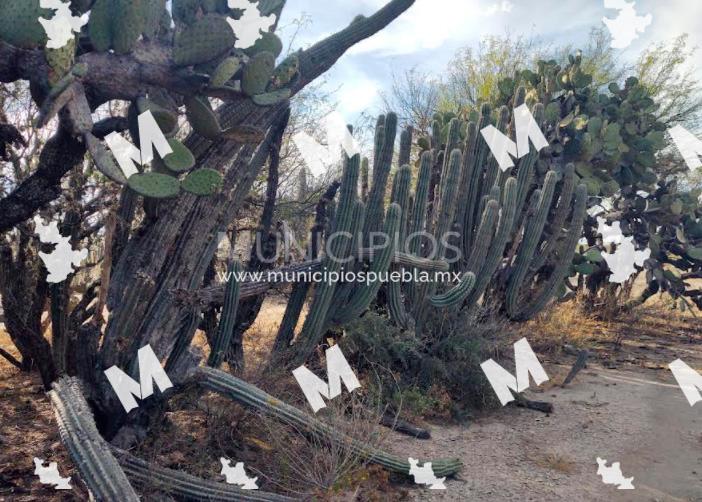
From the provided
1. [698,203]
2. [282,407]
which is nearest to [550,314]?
[698,203]

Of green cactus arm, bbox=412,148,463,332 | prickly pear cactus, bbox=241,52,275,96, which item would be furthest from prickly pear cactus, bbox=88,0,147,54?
green cactus arm, bbox=412,148,463,332

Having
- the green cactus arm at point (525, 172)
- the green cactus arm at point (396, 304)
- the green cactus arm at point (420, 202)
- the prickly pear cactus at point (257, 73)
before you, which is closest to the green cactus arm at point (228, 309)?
the prickly pear cactus at point (257, 73)

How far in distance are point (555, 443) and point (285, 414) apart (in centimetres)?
244

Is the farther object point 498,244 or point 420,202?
point 498,244

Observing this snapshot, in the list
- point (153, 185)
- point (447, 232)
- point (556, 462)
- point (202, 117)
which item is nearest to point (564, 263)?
point (447, 232)

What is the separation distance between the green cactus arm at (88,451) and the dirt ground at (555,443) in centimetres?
42

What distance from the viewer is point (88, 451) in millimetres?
2658

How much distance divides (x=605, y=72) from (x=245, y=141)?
39.4ft

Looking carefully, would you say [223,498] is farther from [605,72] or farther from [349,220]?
[605,72]

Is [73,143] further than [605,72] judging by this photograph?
No

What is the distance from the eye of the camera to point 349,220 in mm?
5031

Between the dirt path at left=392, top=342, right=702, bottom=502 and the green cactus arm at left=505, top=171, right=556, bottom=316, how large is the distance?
1.30m

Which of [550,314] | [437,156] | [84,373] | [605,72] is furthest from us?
[605,72]

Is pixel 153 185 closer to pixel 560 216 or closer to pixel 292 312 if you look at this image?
pixel 292 312
